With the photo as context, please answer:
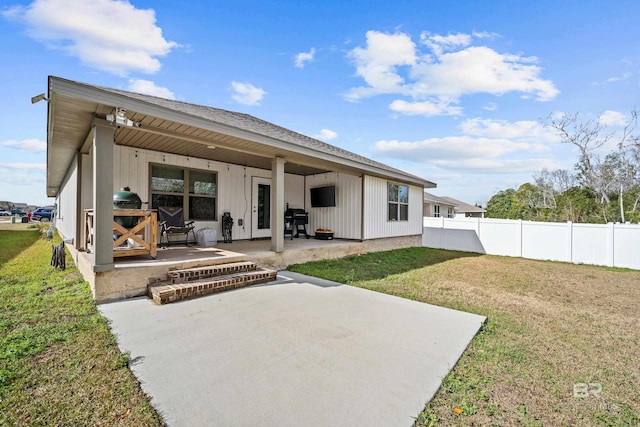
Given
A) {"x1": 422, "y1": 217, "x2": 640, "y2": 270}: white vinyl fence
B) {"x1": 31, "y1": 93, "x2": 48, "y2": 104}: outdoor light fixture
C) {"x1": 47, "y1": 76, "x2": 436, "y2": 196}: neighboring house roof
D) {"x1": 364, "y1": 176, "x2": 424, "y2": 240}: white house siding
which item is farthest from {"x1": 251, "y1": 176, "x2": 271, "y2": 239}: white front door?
{"x1": 422, "y1": 217, "x2": 640, "y2": 270}: white vinyl fence

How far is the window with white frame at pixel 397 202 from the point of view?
950 centimetres

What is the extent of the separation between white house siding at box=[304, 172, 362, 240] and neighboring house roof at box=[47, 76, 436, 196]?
0.64 meters

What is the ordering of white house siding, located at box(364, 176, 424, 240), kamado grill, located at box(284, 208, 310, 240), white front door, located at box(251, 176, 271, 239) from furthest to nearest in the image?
1. kamado grill, located at box(284, 208, 310, 240)
2. white house siding, located at box(364, 176, 424, 240)
3. white front door, located at box(251, 176, 271, 239)

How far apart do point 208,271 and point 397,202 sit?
23.4ft

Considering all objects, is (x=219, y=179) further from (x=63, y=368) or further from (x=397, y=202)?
(x=397, y=202)

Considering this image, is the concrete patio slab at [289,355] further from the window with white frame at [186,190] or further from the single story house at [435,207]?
the single story house at [435,207]

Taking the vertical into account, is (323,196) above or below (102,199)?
above

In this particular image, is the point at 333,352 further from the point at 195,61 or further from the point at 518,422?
the point at 195,61

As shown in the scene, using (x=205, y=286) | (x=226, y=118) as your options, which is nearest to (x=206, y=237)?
(x=226, y=118)

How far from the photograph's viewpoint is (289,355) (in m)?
2.38

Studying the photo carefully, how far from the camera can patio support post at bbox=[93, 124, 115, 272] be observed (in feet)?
11.9

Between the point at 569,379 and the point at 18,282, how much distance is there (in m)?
7.25

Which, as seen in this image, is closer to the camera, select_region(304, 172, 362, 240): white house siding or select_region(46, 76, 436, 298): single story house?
select_region(46, 76, 436, 298): single story house

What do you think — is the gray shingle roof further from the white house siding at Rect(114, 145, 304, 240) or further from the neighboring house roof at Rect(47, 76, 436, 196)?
the white house siding at Rect(114, 145, 304, 240)
